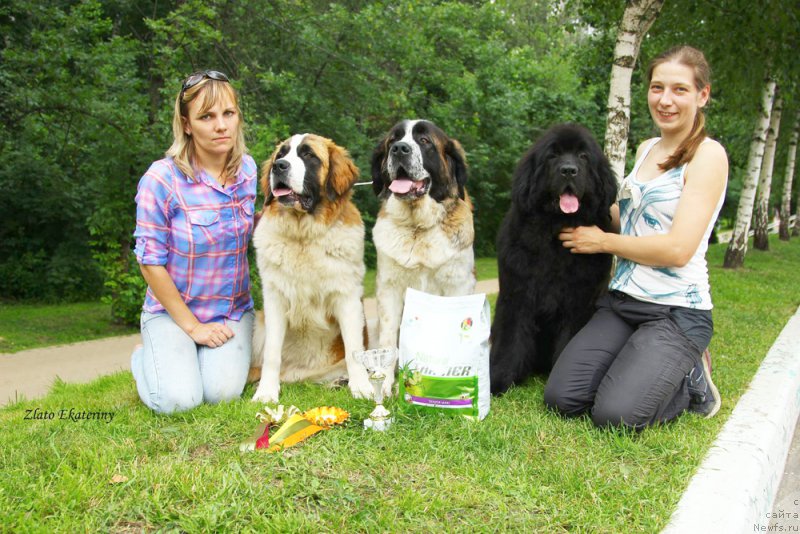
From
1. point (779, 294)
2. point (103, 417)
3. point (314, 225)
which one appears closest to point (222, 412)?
point (103, 417)

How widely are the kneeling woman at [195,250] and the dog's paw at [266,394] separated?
126mm

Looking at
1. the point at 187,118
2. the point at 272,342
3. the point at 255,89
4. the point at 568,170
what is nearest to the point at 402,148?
the point at 568,170

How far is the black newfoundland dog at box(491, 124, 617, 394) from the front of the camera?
3.25 m

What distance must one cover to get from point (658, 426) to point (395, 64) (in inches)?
434

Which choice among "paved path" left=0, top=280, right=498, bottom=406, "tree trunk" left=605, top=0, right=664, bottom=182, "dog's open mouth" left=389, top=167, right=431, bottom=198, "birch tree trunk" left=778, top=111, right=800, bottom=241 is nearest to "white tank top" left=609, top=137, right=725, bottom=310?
"dog's open mouth" left=389, top=167, right=431, bottom=198

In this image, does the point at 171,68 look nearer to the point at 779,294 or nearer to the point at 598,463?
the point at 598,463

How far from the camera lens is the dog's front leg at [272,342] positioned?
135 inches

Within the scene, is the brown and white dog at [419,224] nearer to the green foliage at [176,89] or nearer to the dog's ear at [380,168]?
the dog's ear at [380,168]

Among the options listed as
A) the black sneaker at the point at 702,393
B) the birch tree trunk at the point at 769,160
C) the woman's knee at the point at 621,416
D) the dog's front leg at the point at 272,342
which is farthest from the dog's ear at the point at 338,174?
the birch tree trunk at the point at 769,160

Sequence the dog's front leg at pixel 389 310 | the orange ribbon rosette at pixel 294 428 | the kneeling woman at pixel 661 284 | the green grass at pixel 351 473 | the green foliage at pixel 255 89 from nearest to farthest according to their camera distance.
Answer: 1. the green grass at pixel 351 473
2. the orange ribbon rosette at pixel 294 428
3. the kneeling woman at pixel 661 284
4. the dog's front leg at pixel 389 310
5. the green foliage at pixel 255 89

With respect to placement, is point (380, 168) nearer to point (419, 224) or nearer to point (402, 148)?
point (402, 148)

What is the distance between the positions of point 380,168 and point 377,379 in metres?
1.37

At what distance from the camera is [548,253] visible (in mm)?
3336

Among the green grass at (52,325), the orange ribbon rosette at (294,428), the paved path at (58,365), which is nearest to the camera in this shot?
the orange ribbon rosette at (294,428)
